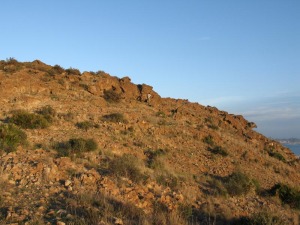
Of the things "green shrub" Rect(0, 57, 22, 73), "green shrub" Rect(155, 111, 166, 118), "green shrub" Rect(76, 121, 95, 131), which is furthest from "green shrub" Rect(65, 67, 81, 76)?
"green shrub" Rect(76, 121, 95, 131)

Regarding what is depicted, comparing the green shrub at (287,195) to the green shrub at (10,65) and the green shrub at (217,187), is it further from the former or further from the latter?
the green shrub at (10,65)

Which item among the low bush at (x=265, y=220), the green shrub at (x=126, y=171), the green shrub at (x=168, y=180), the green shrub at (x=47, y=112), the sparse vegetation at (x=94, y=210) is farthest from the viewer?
the green shrub at (x=47, y=112)

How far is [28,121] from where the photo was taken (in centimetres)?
1575

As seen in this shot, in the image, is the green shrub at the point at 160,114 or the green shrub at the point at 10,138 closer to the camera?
the green shrub at the point at 10,138

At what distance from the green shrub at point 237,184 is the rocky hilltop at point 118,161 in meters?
0.06

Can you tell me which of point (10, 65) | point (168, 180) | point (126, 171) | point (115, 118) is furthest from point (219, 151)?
point (10, 65)

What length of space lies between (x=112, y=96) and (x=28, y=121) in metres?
8.42

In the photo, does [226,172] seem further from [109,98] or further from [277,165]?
[109,98]

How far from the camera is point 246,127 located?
32500 millimetres

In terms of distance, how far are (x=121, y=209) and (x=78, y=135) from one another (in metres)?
8.64

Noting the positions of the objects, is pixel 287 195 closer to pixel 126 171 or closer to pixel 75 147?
pixel 126 171

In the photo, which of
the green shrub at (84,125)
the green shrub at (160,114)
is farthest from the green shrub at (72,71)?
the green shrub at (84,125)

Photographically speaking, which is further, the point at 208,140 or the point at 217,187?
the point at 208,140

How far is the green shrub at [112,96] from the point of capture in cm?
2327
